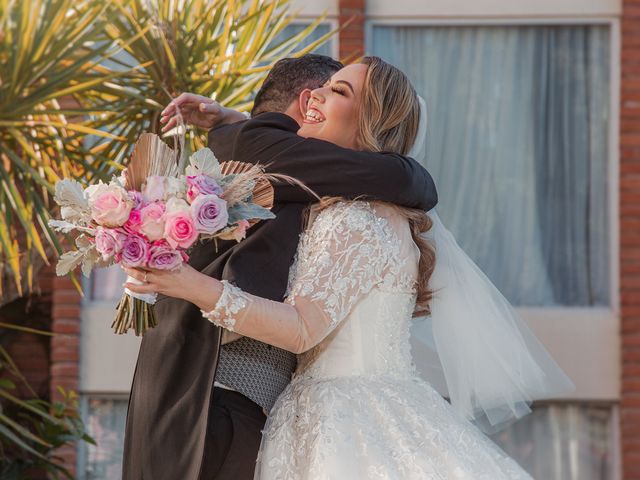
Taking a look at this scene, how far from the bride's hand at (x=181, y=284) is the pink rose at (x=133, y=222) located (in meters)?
0.11

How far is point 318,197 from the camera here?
3.42 m

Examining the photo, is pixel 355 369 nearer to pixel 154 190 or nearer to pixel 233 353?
pixel 233 353

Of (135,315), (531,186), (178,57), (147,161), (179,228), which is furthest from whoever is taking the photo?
(531,186)

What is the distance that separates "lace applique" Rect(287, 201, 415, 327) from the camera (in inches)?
132

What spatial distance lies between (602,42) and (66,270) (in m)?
6.06

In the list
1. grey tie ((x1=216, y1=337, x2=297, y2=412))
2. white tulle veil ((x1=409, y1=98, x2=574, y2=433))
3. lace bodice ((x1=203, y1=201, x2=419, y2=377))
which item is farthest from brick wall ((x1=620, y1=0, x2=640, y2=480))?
grey tie ((x1=216, y1=337, x2=297, y2=412))

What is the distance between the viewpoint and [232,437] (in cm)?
340

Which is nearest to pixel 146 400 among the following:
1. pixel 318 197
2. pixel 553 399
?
pixel 318 197

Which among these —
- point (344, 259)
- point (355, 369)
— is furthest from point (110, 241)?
point (355, 369)

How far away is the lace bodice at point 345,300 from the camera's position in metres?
3.24

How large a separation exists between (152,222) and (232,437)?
712 millimetres

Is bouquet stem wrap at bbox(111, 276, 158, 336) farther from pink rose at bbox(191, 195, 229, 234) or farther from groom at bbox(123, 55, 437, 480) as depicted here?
pink rose at bbox(191, 195, 229, 234)

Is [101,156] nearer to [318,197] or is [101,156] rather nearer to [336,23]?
[336,23]

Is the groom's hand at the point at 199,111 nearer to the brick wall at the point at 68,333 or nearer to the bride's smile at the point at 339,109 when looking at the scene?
the bride's smile at the point at 339,109
